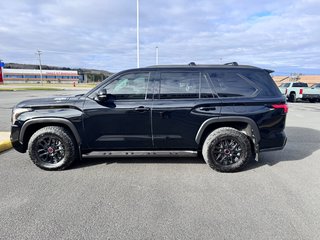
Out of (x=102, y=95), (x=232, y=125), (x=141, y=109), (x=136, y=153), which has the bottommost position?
(x=136, y=153)

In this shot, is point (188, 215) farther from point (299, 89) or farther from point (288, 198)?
point (299, 89)

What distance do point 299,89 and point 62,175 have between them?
20818 millimetres

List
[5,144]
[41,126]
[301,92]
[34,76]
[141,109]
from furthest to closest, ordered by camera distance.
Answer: [34,76], [301,92], [5,144], [41,126], [141,109]

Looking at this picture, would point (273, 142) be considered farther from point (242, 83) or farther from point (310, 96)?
point (310, 96)

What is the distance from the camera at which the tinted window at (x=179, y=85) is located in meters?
4.51

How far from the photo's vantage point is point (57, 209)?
3270 mm

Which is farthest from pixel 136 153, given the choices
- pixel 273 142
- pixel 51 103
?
pixel 273 142

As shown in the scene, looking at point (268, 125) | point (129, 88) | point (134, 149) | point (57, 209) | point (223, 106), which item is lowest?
point (57, 209)

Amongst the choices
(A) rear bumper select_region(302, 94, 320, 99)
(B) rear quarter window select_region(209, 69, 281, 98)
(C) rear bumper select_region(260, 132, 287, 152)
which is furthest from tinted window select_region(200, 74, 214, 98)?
(A) rear bumper select_region(302, 94, 320, 99)

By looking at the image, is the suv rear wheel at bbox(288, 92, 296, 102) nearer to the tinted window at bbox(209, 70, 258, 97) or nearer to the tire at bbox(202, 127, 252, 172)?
the tinted window at bbox(209, 70, 258, 97)

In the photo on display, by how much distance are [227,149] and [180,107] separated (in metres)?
1.14

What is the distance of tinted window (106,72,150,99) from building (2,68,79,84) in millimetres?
103714

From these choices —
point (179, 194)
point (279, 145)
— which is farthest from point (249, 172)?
point (179, 194)

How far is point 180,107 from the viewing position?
444 centimetres
